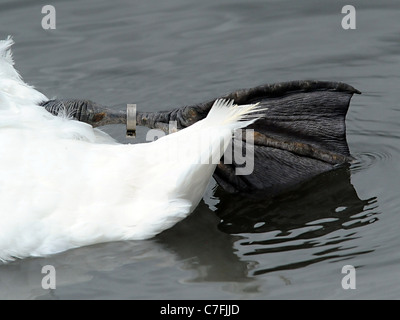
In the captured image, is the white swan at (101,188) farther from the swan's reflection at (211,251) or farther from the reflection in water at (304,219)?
the reflection in water at (304,219)

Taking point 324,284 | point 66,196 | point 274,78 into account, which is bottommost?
point 324,284

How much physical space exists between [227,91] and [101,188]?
2588mm

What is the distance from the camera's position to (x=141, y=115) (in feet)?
18.8

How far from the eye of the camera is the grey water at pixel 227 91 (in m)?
4.72

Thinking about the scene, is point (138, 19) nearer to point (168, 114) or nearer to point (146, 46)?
point (146, 46)

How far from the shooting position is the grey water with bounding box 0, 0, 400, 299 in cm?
472

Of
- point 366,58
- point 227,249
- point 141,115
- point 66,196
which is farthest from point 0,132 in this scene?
point 366,58

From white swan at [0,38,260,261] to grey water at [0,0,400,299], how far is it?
0.19 m

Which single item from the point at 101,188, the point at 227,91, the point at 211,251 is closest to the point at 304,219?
the point at 211,251

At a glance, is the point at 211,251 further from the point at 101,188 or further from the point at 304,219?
the point at 101,188

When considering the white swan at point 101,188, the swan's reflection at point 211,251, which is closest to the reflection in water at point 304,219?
the swan's reflection at point 211,251

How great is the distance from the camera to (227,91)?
23.7 feet

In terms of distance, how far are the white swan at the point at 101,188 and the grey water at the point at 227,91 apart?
0.19 meters

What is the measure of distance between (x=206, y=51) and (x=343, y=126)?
8.31ft
